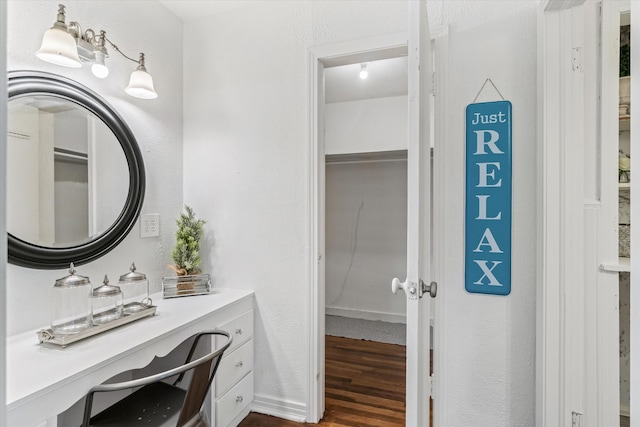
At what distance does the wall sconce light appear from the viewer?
1301mm

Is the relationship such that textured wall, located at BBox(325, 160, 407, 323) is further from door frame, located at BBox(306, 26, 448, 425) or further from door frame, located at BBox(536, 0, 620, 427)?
door frame, located at BBox(536, 0, 620, 427)

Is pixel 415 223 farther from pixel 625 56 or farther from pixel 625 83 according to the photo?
pixel 625 56

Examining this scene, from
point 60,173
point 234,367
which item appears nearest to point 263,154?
point 60,173

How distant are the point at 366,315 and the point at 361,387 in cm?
161

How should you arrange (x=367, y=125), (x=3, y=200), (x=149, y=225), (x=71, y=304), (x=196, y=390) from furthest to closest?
(x=367, y=125) → (x=149, y=225) → (x=71, y=304) → (x=196, y=390) → (x=3, y=200)

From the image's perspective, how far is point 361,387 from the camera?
227 cm

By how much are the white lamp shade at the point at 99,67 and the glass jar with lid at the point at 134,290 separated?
3.02 feet

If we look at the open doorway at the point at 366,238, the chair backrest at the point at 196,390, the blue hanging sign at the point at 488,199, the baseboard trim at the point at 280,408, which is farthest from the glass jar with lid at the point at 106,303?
the blue hanging sign at the point at 488,199

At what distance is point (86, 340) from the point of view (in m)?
1.26

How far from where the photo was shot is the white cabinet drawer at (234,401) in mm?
1662

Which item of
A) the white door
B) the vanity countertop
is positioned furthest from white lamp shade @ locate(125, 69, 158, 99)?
the white door

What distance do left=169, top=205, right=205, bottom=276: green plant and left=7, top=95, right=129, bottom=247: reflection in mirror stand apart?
1.15 feet

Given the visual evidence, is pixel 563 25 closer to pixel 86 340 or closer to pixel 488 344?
pixel 488 344

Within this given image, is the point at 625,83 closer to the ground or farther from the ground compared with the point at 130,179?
farther from the ground
